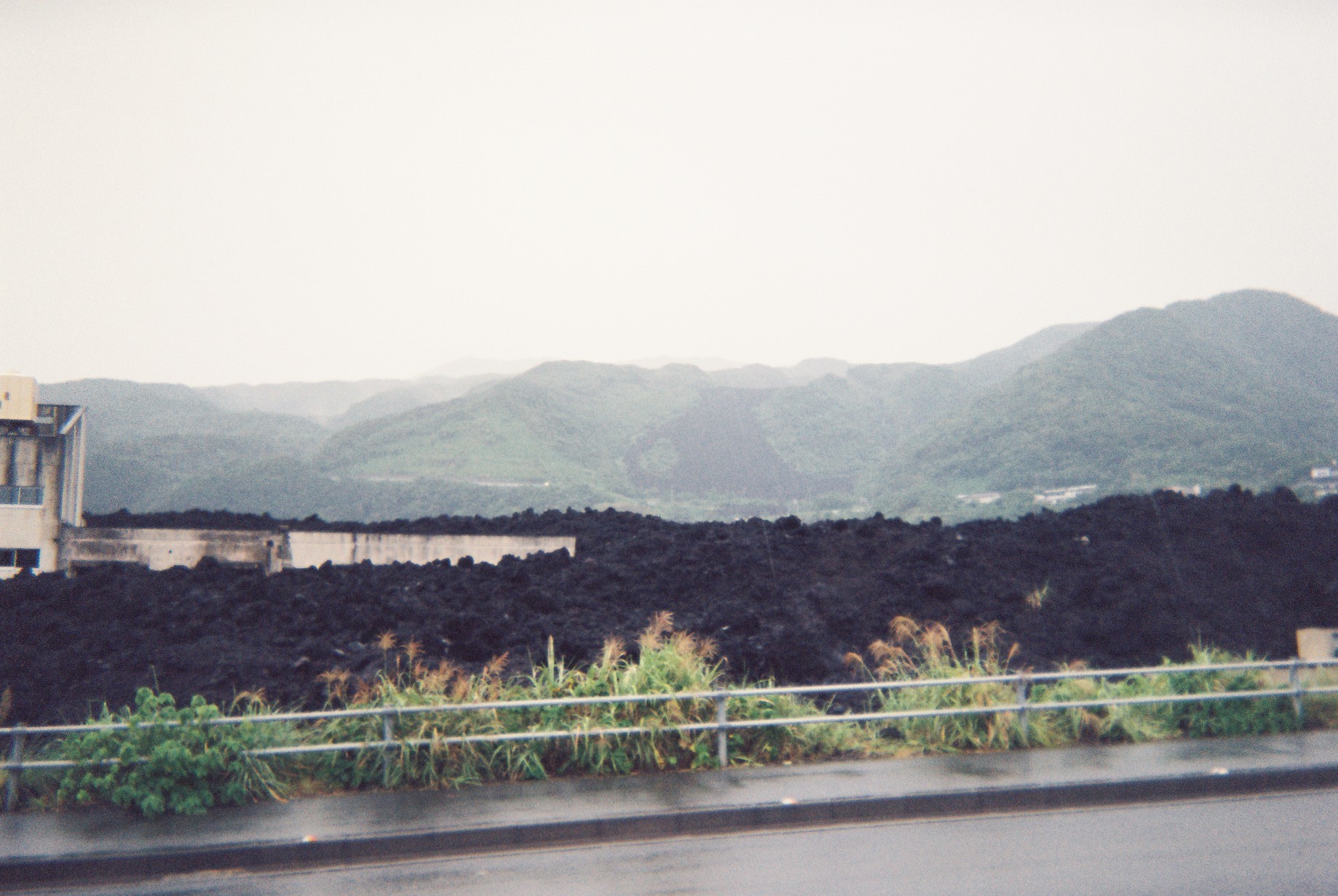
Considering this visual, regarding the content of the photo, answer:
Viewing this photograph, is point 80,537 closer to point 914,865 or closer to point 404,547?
point 404,547

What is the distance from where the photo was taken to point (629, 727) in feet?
28.9

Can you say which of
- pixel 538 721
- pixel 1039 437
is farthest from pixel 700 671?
pixel 1039 437

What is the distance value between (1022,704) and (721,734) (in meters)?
3.15

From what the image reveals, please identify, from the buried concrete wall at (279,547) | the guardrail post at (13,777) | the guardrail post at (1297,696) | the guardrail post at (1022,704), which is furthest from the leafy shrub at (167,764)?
the buried concrete wall at (279,547)

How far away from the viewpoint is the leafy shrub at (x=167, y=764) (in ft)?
25.3

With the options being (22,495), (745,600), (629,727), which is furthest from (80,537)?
(629,727)

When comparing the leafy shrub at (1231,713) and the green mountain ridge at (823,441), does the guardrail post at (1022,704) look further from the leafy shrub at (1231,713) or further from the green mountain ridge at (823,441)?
the green mountain ridge at (823,441)

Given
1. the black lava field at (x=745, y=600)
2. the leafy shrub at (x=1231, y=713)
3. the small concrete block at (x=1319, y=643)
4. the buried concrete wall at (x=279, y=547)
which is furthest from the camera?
the buried concrete wall at (x=279, y=547)

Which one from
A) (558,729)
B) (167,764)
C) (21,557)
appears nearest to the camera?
(167,764)

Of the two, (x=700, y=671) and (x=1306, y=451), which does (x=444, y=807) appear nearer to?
(x=700, y=671)

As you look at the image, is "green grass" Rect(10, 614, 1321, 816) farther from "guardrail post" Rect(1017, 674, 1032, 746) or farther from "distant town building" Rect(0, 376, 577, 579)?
"distant town building" Rect(0, 376, 577, 579)

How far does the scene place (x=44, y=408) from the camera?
2800 cm

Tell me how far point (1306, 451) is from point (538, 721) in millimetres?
73032

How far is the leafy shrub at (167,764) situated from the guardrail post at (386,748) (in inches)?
35.4
